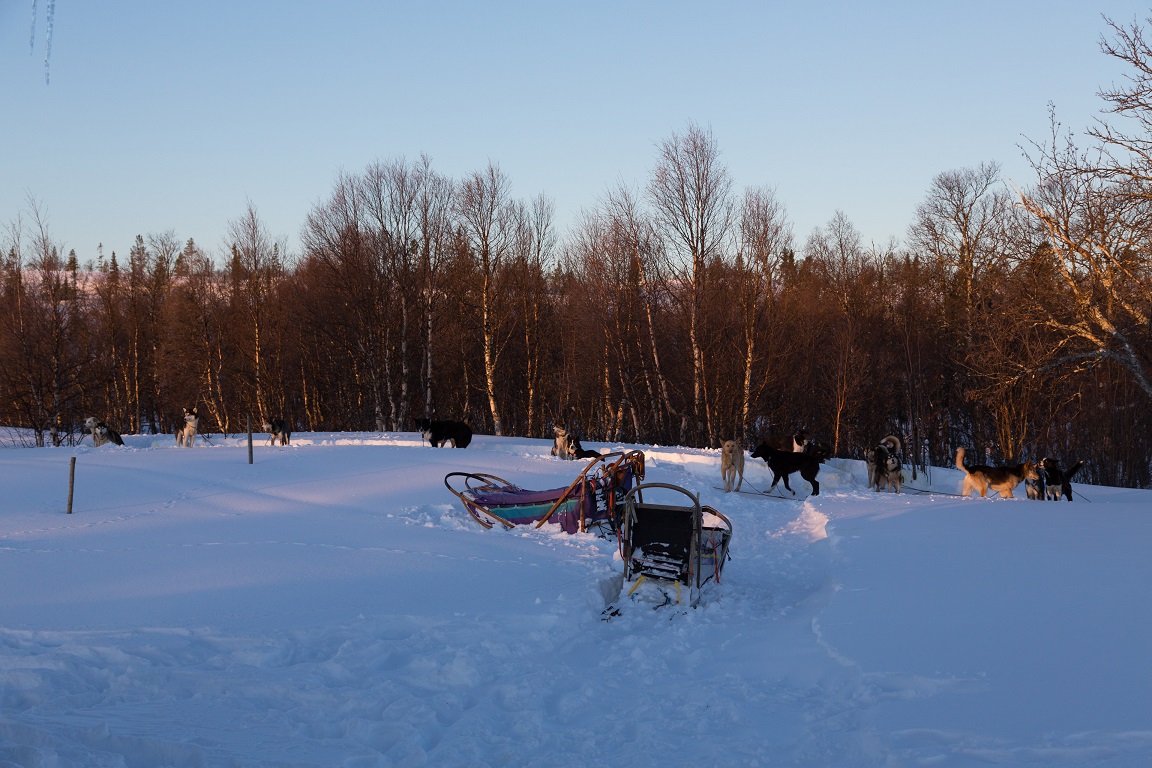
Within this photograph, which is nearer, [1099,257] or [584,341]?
[1099,257]

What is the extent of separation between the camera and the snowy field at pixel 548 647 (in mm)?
3684

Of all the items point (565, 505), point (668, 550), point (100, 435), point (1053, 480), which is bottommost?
point (668, 550)

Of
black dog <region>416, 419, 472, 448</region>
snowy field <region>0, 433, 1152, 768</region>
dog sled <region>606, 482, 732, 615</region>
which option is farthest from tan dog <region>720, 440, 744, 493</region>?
black dog <region>416, 419, 472, 448</region>

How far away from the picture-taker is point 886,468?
586 inches

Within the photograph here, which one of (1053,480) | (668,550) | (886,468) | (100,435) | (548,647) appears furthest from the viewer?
(100,435)

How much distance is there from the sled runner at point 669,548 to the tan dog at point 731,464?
6.86 m

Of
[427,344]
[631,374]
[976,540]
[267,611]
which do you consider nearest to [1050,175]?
[976,540]

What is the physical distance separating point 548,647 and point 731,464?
943 cm

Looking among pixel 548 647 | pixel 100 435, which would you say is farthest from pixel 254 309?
pixel 548 647

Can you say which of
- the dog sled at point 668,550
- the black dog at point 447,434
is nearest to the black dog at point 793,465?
the dog sled at point 668,550

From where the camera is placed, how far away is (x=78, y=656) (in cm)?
470

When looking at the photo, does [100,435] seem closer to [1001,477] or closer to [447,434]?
[447,434]

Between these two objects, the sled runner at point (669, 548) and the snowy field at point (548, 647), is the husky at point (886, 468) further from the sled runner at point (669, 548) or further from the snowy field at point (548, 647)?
the sled runner at point (669, 548)

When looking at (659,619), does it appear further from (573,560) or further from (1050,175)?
(1050,175)
